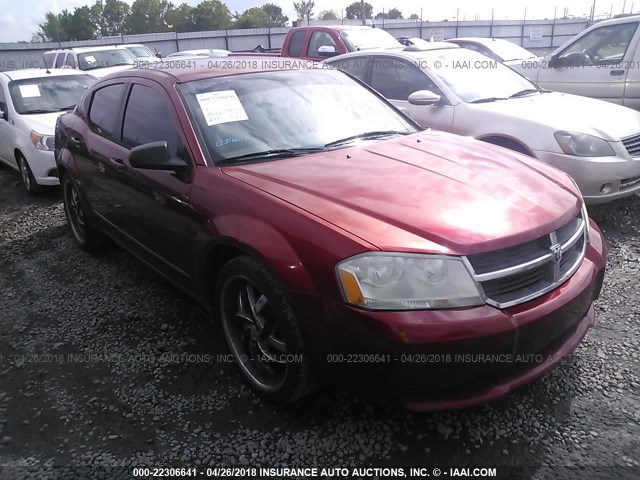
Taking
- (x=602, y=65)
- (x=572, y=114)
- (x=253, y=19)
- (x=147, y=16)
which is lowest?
(x=572, y=114)

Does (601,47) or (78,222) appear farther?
(601,47)

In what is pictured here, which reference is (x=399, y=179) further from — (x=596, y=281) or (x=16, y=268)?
(x=16, y=268)

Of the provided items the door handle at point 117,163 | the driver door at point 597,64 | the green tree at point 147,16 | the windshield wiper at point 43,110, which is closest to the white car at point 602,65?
the driver door at point 597,64

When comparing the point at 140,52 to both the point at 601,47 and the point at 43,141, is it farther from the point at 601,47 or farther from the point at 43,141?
the point at 601,47

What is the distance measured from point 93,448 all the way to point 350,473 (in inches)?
47.8

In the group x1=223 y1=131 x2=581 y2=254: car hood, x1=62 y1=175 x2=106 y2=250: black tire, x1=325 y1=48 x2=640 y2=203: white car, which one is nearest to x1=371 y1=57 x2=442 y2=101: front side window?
Answer: x1=325 y1=48 x2=640 y2=203: white car

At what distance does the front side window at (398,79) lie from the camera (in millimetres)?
5575

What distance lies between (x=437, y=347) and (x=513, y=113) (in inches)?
142

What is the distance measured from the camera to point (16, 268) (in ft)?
15.0

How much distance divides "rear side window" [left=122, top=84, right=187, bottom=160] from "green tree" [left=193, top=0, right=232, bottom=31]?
88.3 m

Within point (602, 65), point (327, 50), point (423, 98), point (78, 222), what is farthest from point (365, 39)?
point (78, 222)

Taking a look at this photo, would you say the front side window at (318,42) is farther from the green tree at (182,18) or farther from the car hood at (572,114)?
the green tree at (182,18)

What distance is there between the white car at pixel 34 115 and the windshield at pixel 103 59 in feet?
20.8

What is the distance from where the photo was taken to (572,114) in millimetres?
4852
